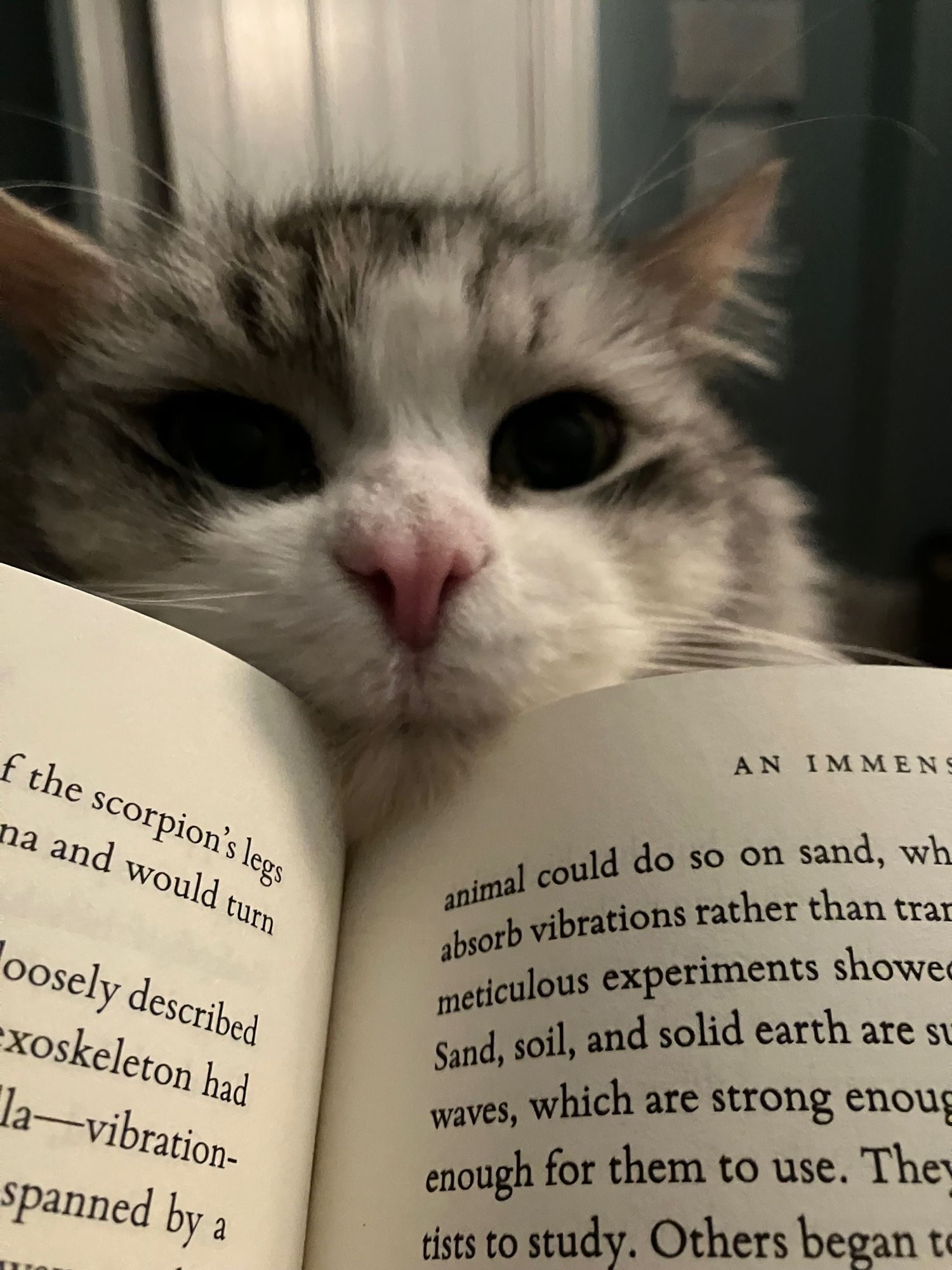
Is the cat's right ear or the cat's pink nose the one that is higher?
the cat's right ear

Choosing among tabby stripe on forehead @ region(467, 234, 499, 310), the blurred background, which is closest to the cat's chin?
tabby stripe on forehead @ region(467, 234, 499, 310)

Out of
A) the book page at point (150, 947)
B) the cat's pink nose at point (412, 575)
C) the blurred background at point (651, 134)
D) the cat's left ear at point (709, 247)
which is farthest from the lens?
the blurred background at point (651, 134)

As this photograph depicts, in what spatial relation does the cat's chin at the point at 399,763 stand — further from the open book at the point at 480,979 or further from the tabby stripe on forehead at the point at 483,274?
the tabby stripe on forehead at the point at 483,274

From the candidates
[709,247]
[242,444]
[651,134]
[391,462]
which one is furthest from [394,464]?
[651,134]

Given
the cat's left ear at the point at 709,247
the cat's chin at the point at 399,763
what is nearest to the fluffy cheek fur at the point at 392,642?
the cat's chin at the point at 399,763

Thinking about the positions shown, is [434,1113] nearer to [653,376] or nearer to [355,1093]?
[355,1093]

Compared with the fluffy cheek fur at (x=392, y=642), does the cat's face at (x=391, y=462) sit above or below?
above

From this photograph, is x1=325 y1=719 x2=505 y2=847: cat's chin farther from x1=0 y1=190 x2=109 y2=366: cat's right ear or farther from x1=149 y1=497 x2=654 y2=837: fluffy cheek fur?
x1=0 y1=190 x2=109 y2=366: cat's right ear

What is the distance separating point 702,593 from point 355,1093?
394 mm

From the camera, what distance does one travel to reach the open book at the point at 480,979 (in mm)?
357

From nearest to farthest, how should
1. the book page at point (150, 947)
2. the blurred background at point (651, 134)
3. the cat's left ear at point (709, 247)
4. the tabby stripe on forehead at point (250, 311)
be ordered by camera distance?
the book page at point (150, 947), the tabby stripe on forehead at point (250, 311), the cat's left ear at point (709, 247), the blurred background at point (651, 134)

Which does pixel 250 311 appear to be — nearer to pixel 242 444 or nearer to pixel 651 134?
pixel 242 444

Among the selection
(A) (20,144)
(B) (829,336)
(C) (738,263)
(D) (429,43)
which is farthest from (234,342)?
(B) (829,336)

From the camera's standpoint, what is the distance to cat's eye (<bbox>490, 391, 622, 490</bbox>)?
0.65 metres
